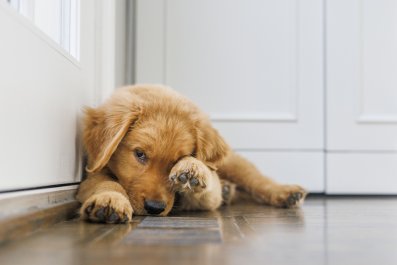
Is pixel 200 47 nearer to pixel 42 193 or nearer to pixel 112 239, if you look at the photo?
pixel 42 193

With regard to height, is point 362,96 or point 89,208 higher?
point 362,96

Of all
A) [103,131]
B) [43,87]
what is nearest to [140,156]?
[103,131]

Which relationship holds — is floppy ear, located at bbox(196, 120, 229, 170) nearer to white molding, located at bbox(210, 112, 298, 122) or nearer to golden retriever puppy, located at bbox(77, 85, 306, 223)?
golden retriever puppy, located at bbox(77, 85, 306, 223)

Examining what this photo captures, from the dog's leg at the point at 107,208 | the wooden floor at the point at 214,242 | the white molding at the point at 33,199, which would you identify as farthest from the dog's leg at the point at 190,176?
the white molding at the point at 33,199

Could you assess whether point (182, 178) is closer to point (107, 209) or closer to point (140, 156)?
point (140, 156)

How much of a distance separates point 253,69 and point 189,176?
185 cm

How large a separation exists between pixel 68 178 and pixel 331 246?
3.69 ft

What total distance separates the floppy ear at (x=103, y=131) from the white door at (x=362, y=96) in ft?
6.28

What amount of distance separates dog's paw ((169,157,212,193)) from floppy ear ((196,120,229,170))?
0.63 feet

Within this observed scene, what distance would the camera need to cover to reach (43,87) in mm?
1845

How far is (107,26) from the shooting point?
108 inches

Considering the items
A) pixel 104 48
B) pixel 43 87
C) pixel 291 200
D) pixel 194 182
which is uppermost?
pixel 104 48

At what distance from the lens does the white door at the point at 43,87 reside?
153cm

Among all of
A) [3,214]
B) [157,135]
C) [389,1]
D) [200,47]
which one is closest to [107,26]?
[157,135]
